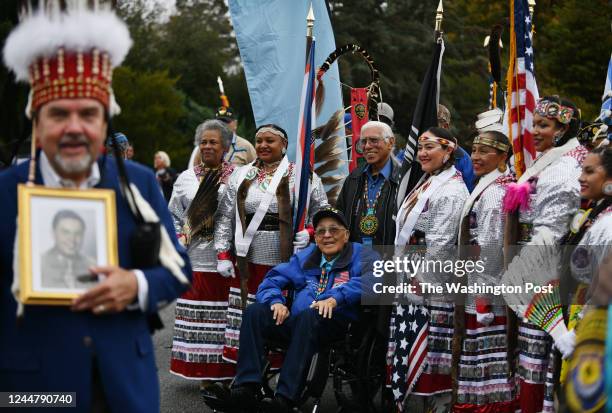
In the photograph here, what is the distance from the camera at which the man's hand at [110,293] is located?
3.10 meters

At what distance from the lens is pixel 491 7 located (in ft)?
85.7

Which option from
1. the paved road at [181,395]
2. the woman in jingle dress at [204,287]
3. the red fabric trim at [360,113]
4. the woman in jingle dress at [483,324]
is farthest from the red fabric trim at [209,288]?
the woman in jingle dress at [483,324]

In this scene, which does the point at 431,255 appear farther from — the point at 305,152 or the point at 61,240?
the point at 61,240

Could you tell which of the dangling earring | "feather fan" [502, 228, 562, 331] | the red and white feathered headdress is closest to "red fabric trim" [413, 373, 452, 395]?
"feather fan" [502, 228, 562, 331]

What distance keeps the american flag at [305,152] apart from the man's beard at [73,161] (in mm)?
4464

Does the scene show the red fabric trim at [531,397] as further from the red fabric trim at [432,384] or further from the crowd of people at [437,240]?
the red fabric trim at [432,384]

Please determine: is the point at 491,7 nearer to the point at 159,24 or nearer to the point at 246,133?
the point at 246,133

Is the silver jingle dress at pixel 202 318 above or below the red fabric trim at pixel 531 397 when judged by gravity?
above

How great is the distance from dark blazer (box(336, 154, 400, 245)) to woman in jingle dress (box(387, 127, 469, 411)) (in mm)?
364

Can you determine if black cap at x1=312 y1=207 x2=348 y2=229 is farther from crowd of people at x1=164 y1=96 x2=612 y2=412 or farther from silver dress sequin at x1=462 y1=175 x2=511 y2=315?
silver dress sequin at x1=462 y1=175 x2=511 y2=315

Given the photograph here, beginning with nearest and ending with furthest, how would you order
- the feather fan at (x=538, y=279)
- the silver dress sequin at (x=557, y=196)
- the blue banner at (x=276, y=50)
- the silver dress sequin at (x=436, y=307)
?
the feather fan at (x=538, y=279) < the silver dress sequin at (x=557, y=196) < the silver dress sequin at (x=436, y=307) < the blue banner at (x=276, y=50)

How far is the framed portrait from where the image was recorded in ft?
10.1

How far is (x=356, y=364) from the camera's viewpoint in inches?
267

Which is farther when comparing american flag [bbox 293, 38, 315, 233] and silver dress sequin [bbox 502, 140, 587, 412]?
american flag [bbox 293, 38, 315, 233]
